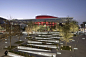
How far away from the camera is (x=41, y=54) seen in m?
15.0

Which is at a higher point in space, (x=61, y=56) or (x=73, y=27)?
(x=73, y=27)

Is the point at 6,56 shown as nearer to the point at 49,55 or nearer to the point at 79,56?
the point at 49,55

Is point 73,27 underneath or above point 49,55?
above

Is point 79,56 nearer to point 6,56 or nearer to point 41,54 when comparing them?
point 41,54

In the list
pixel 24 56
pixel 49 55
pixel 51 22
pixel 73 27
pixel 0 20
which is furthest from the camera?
pixel 51 22

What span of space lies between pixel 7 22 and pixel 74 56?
1778 cm

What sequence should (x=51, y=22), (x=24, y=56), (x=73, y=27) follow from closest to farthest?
(x=24, y=56), (x=73, y=27), (x=51, y=22)

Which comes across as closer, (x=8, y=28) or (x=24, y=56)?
(x=24, y=56)

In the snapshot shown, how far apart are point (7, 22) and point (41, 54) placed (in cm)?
1235

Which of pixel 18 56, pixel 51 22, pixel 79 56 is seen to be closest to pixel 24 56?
pixel 18 56

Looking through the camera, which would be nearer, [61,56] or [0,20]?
[61,56]

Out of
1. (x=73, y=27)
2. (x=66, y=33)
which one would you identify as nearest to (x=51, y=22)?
(x=73, y=27)

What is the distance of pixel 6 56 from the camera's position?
14.3 meters

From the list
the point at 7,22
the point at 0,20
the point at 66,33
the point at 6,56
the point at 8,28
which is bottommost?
the point at 6,56
